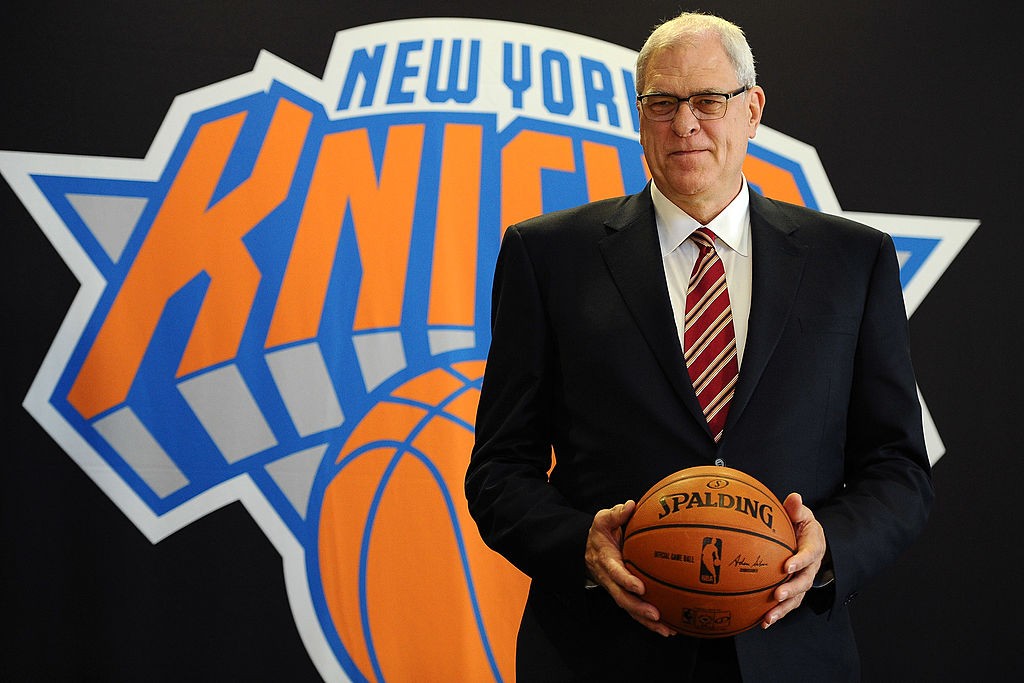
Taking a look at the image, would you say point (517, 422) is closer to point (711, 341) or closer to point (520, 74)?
point (711, 341)

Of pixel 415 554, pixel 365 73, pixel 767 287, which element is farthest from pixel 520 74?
pixel 767 287

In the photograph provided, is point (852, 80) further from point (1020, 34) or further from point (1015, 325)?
point (1015, 325)

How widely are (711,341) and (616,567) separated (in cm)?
39

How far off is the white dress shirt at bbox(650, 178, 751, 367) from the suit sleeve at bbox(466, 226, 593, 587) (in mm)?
205

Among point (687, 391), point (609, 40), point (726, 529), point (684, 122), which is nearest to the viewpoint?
point (726, 529)

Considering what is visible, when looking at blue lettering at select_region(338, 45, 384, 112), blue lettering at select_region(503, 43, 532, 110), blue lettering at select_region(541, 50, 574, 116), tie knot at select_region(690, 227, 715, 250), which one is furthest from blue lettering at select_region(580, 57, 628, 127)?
tie knot at select_region(690, 227, 715, 250)

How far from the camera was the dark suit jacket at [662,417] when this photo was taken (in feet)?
4.33

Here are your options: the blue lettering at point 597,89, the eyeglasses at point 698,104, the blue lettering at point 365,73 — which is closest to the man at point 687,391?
the eyeglasses at point 698,104

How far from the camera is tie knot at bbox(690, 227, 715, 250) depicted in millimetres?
1478

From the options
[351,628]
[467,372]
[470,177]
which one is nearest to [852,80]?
[470,177]

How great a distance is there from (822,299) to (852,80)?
5.43 feet

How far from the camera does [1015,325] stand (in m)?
2.77

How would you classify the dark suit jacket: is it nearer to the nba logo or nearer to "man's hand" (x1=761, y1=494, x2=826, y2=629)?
"man's hand" (x1=761, y1=494, x2=826, y2=629)

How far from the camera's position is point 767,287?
1.40 meters
